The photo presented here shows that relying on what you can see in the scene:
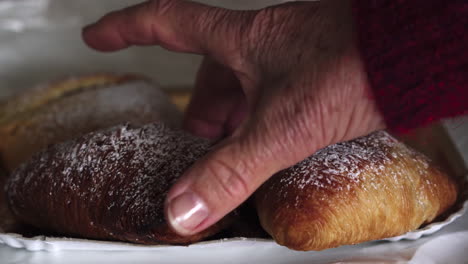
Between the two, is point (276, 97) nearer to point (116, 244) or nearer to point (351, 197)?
point (351, 197)

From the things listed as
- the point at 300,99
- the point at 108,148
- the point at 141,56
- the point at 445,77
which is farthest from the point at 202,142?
the point at 141,56

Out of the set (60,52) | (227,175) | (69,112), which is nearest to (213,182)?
(227,175)

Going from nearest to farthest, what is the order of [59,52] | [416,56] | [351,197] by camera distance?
[416,56] → [351,197] → [59,52]

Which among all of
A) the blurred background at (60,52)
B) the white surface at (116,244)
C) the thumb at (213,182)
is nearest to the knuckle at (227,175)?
the thumb at (213,182)

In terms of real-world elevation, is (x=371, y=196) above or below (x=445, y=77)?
below

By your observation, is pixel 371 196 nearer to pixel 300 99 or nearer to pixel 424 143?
pixel 300 99

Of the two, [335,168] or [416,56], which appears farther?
[335,168]
